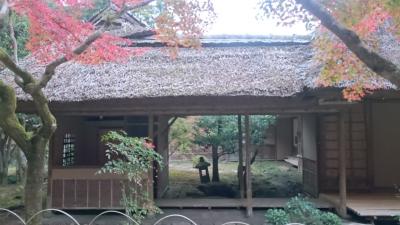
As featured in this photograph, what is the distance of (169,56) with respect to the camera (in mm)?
10664

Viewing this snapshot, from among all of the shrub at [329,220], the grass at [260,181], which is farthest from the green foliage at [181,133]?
the shrub at [329,220]

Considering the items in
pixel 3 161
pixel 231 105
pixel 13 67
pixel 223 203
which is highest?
pixel 13 67

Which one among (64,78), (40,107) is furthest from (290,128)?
(40,107)

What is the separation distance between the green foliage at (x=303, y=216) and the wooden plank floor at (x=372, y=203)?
0.76 metres

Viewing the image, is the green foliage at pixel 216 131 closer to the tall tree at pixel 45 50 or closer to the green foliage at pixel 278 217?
the tall tree at pixel 45 50

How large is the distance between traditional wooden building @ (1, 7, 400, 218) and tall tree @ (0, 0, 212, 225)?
28.6 inches

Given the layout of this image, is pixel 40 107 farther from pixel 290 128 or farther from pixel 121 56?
pixel 290 128

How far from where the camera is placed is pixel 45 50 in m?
9.10

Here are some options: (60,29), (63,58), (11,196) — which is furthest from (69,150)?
(63,58)

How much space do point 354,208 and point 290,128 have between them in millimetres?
11914

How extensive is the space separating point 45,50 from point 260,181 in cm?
775

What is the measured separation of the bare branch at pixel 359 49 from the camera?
3957 millimetres

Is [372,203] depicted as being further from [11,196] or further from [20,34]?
[20,34]

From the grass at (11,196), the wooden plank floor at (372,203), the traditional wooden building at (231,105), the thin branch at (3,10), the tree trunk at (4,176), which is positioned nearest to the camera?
the thin branch at (3,10)
